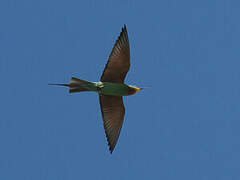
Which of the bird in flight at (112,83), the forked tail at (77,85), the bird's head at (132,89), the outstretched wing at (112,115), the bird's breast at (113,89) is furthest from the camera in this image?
the outstretched wing at (112,115)

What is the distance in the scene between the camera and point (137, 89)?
7473 millimetres

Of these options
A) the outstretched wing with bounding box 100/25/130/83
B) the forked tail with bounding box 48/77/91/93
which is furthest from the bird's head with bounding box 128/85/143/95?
the forked tail with bounding box 48/77/91/93

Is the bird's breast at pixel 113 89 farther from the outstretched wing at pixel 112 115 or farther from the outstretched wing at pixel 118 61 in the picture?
the outstretched wing at pixel 112 115

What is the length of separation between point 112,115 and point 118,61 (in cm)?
121

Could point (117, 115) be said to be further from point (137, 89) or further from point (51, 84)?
point (51, 84)

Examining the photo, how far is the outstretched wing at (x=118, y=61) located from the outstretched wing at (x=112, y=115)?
1.75 ft

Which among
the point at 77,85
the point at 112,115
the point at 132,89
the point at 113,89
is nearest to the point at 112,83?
the point at 113,89

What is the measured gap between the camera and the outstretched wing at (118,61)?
7227 millimetres

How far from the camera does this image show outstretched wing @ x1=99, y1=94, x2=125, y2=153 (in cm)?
773

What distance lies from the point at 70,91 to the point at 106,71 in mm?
772

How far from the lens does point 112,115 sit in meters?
7.84

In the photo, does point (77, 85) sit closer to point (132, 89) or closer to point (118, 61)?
point (118, 61)

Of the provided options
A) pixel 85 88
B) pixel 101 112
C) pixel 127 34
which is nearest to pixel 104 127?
pixel 101 112

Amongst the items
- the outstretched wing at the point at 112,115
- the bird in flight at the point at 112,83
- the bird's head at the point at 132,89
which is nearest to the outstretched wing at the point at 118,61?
the bird in flight at the point at 112,83
